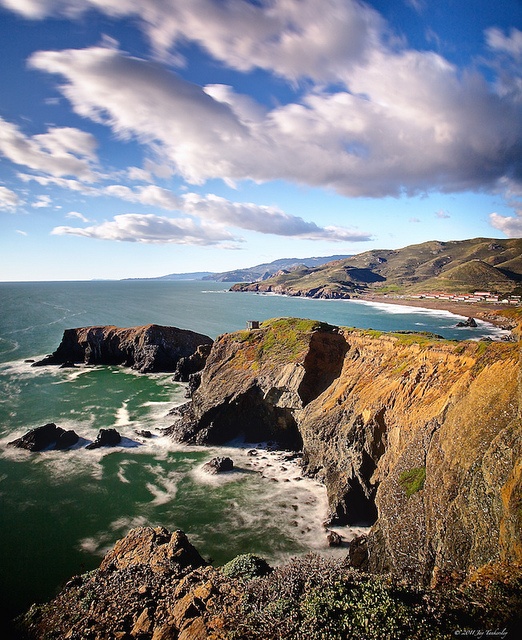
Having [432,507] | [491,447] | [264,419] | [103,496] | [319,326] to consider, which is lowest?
[103,496]

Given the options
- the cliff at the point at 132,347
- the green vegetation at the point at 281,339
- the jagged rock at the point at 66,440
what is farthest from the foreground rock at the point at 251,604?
the cliff at the point at 132,347

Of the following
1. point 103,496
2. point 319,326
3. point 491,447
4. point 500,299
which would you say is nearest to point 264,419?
point 319,326

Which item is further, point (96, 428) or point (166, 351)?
point (166, 351)

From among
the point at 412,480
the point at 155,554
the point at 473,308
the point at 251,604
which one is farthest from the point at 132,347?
the point at 473,308

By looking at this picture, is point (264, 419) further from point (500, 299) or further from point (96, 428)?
point (500, 299)

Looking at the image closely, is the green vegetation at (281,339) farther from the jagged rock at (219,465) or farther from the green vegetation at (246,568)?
the green vegetation at (246,568)

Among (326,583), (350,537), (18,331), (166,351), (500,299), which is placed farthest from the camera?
(500,299)

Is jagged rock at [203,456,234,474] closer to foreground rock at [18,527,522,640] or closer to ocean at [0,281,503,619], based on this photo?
ocean at [0,281,503,619]
